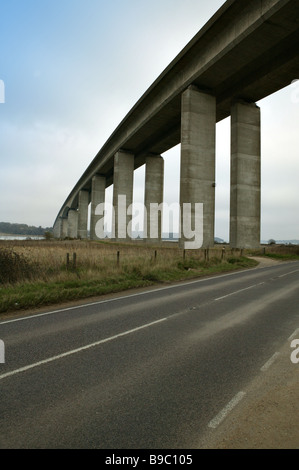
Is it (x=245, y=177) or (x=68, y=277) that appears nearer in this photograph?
(x=68, y=277)

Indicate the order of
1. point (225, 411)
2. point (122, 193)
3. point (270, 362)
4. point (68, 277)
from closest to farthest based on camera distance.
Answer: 1. point (225, 411)
2. point (270, 362)
3. point (68, 277)
4. point (122, 193)

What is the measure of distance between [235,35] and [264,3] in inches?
109

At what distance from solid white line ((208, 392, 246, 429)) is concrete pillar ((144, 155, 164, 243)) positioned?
44.2m

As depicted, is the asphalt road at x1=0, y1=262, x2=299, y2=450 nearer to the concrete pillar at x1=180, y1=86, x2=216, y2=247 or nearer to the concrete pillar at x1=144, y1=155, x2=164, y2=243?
the concrete pillar at x1=180, y1=86, x2=216, y2=247

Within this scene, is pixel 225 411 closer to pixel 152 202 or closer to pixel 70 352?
pixel 70 352

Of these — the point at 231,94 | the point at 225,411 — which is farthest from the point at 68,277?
the point at 231,94

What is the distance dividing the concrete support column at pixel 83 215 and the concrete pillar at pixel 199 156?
5475 cm

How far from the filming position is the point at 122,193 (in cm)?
4969

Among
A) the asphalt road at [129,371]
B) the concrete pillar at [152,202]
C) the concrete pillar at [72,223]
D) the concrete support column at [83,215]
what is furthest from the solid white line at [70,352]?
the concrete pillar at [72,223]

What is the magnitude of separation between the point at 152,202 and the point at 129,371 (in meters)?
44.5

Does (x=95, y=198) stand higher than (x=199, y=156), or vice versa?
(x=95, y=198)

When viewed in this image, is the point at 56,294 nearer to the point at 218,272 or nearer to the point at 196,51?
the point at 218,272

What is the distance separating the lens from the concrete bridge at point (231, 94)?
21969 millimetres
